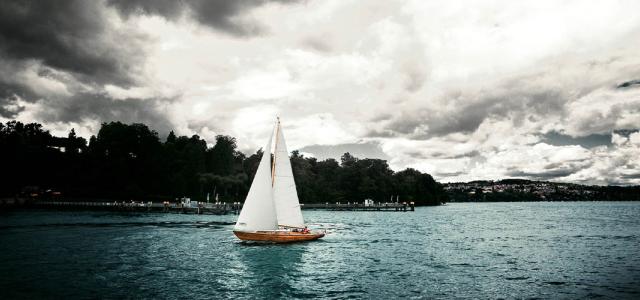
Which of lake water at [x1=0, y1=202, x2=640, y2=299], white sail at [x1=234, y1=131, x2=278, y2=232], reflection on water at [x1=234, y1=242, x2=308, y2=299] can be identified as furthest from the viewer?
white sail at [x1=234, y1=131, x2=278, y2=232]

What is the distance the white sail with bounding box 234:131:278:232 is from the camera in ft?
117

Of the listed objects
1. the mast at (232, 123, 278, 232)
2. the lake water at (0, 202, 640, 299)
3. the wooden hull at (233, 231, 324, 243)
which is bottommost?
the lake water at (0, 202, 640, 299)

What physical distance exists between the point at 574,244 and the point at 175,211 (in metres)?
79.1

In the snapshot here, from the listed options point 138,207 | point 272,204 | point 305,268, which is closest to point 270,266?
point 305,268

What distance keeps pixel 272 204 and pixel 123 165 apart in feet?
325

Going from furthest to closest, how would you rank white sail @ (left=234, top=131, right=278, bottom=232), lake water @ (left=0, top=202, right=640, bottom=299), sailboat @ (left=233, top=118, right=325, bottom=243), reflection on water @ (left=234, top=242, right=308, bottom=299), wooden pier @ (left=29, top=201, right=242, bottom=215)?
wooden pier @ (left=29, top=201, right=242, bottom=215) < sailboat @ (left=233, top=118, right=325, bottom=243) < white sail @ (left=234, top=131, right=278, bottom=232) < reflection on water @ (left=234, top=242, right=308, bottom=299) < lake water @ (left=0, top=202, right=640, bottom=299)

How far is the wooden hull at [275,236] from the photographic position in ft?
122

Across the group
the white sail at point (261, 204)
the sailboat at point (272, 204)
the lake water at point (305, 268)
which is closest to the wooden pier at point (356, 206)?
the lake water at point (305, 268)

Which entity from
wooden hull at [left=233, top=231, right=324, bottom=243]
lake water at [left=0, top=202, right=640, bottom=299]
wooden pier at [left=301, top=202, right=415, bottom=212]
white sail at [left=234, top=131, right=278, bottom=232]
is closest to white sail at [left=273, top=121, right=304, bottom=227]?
white sail at [left=234, top=131, right=278, bottom=232]

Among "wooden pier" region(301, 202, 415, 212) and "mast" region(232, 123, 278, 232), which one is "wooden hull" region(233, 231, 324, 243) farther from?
"wooden pier" region(301, 202, 415, 212)

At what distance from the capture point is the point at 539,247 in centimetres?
4456

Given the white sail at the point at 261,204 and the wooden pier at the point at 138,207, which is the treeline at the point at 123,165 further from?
the white sail at the point at 261,204

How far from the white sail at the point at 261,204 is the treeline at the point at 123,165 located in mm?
92278

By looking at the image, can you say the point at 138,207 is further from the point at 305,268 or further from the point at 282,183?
the point at 305,268
